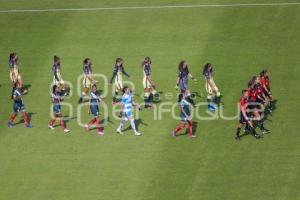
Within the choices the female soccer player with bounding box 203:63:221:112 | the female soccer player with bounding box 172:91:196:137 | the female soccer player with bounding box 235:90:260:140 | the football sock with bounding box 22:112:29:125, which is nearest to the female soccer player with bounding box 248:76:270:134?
the female soccer player with bounding box 235:90:260:140

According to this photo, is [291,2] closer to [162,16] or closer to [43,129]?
[162,16]

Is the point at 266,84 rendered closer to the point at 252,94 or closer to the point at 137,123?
the point at 252,94

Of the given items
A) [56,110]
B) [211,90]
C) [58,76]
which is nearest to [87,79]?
[58,76]

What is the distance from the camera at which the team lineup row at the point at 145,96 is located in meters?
37.7

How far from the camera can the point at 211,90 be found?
1615 inches

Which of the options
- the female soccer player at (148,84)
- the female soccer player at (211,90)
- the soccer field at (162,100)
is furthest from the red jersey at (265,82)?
the female soccer player at (148,84)

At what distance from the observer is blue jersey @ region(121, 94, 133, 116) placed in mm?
37844

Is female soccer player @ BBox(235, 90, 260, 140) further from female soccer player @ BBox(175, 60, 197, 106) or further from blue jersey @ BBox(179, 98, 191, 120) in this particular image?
female soccer player @ BBox(175, 60, 197, 106)

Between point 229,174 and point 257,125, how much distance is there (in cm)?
481

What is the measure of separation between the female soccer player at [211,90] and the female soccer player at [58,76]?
7839 mm

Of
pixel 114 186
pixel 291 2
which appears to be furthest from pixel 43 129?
pixel 291 2

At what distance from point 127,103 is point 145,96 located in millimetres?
3857

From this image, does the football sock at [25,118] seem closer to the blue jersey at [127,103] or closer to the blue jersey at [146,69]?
the blue jersey at [127,103]

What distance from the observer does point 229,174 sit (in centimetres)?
3478
